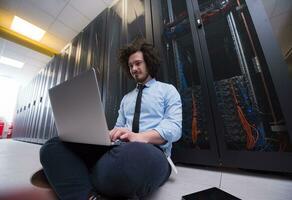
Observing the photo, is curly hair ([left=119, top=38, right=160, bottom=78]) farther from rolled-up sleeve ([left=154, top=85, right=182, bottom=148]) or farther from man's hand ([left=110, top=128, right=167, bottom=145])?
man's hand ([left=110, top=128, right=167, bottom=145])

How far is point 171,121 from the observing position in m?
0.92

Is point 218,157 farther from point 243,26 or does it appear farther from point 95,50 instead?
point 95,50

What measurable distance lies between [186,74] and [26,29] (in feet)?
14.6

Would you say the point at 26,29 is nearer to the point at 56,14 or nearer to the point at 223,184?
the point at 56,14

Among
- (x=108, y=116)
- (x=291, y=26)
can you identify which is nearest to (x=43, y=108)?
(x=108, y=116)

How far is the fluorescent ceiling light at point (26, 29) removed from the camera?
3.57m

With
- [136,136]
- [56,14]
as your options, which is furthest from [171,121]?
[56,14]

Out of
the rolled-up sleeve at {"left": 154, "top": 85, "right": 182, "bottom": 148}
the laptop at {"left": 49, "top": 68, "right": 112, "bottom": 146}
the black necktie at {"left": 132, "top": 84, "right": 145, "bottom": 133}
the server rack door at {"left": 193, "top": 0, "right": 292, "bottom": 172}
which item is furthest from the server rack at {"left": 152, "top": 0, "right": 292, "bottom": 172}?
the laptop at {"left": 49, "top": 68, "right": 112, "bottom": 146}

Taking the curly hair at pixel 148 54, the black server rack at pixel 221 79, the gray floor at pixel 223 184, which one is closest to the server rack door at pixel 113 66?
the black server rack at pixel 221 79

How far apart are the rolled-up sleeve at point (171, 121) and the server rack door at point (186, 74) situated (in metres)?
0.34

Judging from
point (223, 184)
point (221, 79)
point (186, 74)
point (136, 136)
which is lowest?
point (223, 184)

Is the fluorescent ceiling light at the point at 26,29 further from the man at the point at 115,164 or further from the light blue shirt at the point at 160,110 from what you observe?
the man at the point at 115,164

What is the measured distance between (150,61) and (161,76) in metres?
0.22

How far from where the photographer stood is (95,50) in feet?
8.47
